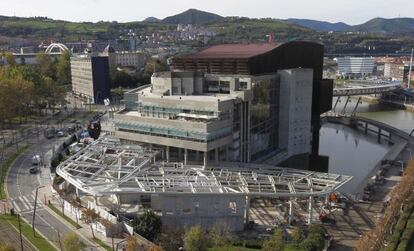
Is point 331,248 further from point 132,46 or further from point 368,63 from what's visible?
point 132,46

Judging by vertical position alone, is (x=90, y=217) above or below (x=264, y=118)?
below

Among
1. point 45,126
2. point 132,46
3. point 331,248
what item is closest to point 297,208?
point 331,248

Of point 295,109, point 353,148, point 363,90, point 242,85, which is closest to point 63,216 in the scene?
point 242,85

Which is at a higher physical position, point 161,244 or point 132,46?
point 132,46

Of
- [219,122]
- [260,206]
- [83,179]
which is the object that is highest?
[219,122]

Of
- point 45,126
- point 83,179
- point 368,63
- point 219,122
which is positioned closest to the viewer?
point 83,179

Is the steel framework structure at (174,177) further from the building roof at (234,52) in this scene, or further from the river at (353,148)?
the building roof at (234,52)

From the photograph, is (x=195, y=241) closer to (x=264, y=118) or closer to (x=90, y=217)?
(x=90, y=217)
